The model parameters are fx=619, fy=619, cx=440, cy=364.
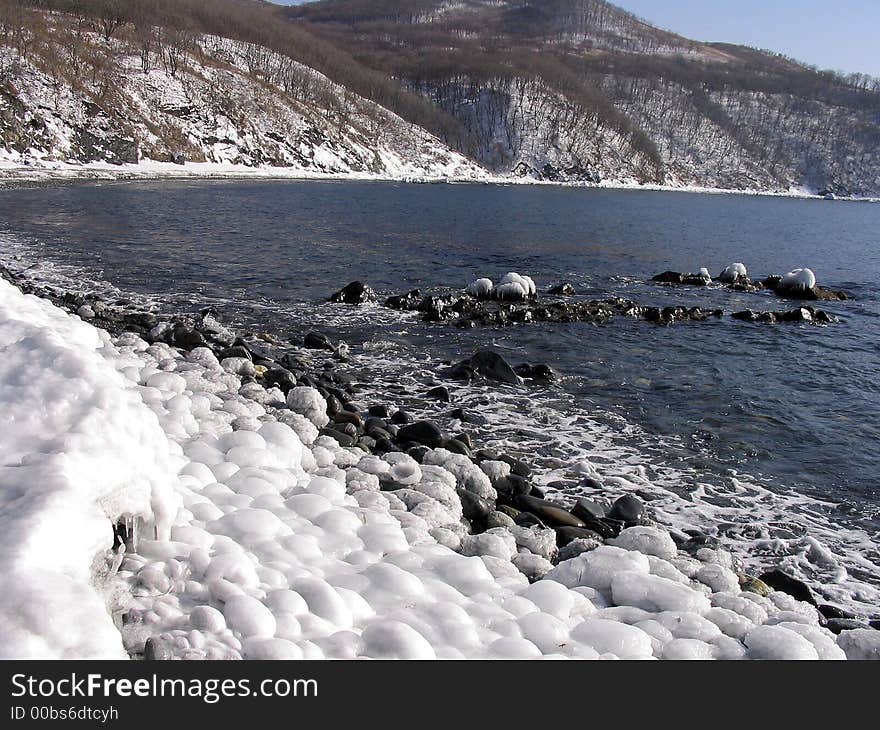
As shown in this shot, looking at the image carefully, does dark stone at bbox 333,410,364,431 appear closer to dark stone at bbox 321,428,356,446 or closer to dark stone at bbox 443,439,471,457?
dark stone at bbox 321,428,356,446

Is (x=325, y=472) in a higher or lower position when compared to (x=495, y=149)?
lower

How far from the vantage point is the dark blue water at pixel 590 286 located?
1195cm

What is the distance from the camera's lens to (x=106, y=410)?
223 inches

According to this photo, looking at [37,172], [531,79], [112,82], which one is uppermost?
[531,79]

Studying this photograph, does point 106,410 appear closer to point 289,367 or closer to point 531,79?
point 289,367

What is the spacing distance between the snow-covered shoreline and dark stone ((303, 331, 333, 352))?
25.4ft

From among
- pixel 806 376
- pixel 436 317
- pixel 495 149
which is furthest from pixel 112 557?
pixel 495 149

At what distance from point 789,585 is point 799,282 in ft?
78.1

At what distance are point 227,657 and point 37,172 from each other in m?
70.4

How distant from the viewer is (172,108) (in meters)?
95.3

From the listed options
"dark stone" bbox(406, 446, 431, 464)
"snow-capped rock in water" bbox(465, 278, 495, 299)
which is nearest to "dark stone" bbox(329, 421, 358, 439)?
"dark stone" bbox(406, 446, 431, 464)

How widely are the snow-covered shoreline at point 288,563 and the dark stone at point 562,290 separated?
56.3ft

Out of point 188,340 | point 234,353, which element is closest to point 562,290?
point 234,353

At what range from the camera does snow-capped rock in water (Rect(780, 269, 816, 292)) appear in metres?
26.8
